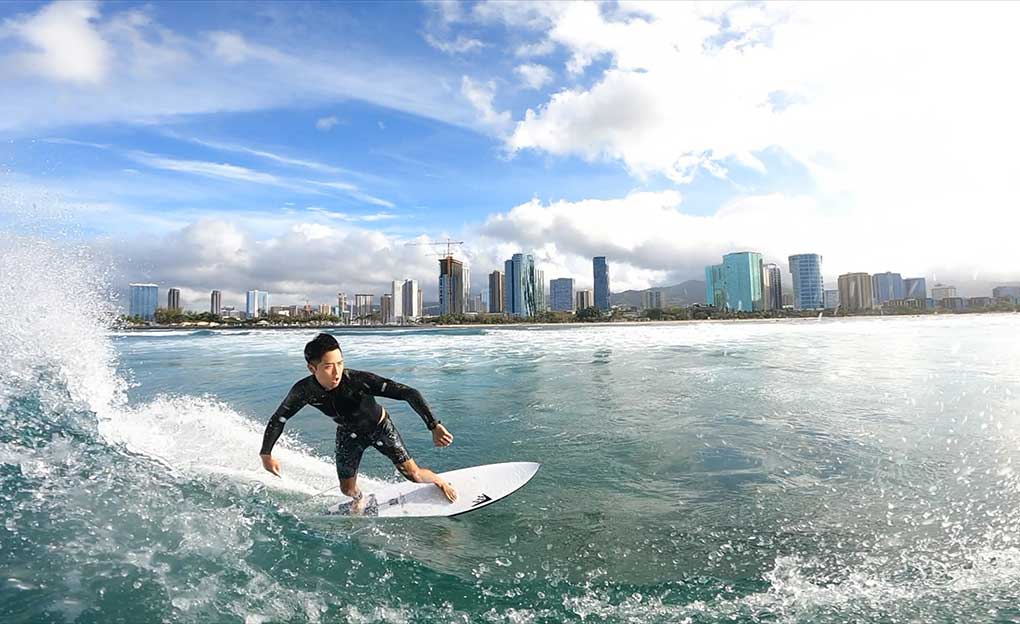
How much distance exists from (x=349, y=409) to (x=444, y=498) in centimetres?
163

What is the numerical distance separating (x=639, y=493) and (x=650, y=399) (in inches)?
311

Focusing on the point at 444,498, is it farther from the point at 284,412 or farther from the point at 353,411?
the point at 284,412

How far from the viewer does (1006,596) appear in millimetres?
4102

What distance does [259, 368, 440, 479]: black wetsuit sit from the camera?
205 inches

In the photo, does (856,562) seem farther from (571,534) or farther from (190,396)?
(190,396)

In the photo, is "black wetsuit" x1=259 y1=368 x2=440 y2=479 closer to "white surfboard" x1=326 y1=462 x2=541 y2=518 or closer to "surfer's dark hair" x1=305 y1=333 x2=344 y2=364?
"surfer's dark hair" x1=305 y1=333 x2=344 y2=364

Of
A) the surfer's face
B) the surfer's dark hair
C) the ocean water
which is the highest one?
the surfer's dark hair

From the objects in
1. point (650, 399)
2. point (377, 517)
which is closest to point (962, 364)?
point (650, 399)

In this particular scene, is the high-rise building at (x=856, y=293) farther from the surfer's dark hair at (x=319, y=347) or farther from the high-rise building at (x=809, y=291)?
the surfer's dark hair at (x=319, y=347)

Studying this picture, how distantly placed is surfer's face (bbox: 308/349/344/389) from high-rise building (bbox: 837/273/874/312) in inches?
7356

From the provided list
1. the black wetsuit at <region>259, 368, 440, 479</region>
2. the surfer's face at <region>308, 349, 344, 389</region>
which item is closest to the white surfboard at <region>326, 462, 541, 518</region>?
the black wetsuit at <region>259, 368, 440, 479</region>

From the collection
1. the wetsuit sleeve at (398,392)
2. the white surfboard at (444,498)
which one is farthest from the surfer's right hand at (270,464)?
the wetsuit sleeve at (398,392)

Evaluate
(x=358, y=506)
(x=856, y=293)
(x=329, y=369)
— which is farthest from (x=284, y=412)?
(x=856, y=293)

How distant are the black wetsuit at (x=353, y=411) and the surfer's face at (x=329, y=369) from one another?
0.12 metres
